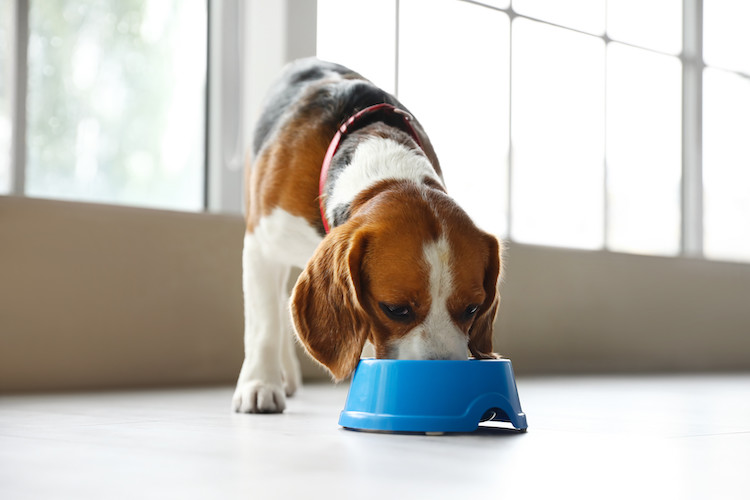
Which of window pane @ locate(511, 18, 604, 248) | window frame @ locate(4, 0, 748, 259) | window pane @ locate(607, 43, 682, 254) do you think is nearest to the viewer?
window frame @ locate(4, 0, 748, 259)

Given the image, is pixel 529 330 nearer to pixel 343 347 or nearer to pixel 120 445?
pixel 343 347

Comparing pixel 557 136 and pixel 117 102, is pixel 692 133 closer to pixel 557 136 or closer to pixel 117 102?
pixel 557 136

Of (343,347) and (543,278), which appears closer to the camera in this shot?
(343,347)

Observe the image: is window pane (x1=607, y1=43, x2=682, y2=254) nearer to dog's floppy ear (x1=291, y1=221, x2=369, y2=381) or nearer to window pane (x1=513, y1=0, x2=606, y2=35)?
window pane (x1=513, y1=0, x2=606, y2=35)

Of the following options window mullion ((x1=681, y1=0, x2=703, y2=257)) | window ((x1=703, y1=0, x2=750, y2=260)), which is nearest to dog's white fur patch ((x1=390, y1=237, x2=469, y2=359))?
window mullion ((x1=681, y1=0, x2=703, y2=257))

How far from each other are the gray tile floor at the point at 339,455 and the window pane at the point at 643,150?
3501 millimetres

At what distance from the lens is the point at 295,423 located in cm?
218

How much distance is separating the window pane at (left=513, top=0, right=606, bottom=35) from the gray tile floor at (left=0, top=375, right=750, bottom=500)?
10.8ft

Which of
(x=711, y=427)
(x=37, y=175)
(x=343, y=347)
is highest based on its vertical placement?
(x=37, y=175)

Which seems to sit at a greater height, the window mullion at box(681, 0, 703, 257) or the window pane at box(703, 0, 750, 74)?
the window pane at box(703, 0, 750, 74)

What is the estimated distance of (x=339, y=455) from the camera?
161 cm

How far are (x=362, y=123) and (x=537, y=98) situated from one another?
10.4ft

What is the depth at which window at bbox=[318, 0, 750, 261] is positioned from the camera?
495 cm

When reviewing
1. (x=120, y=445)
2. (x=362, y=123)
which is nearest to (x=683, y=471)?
(x=120, y=445)
